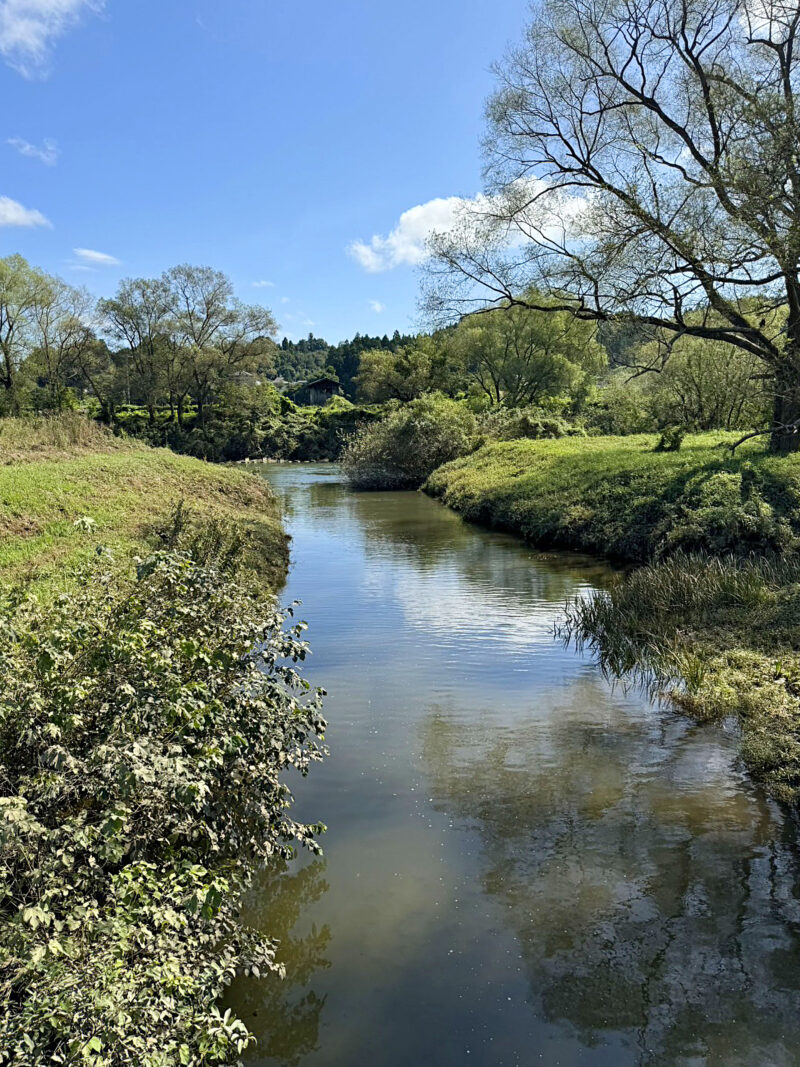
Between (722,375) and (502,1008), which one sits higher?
(722,375)

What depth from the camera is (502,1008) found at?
163 inches

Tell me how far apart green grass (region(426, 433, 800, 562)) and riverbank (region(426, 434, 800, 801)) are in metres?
0.04

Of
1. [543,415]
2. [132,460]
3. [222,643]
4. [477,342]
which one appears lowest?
[222,643]

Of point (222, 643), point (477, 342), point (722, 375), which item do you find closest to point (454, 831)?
point (222, 643)

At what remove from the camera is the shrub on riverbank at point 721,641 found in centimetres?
712

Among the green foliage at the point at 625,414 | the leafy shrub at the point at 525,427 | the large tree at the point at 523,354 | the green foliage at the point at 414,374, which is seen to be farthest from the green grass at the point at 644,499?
the green foliage at the point at 414,374

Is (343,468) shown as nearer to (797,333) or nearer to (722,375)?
(722,375)

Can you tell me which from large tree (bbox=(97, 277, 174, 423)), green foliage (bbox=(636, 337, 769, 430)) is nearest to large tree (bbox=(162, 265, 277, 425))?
large tree (bbox=(97, 277, 174, 423))

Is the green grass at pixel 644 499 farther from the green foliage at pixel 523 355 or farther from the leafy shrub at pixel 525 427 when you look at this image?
the green foliage at pixel 523 355

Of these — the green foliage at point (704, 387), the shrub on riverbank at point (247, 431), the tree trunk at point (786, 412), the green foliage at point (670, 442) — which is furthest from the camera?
the shrub on riverbank at point (247, 431)

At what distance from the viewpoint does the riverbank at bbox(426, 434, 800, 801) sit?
26.3 feet

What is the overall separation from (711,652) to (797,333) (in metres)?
13.7

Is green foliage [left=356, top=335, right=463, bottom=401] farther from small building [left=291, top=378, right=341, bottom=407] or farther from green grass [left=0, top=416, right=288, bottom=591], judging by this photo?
green grass [left=0, top=416, right=288, bottom=591]

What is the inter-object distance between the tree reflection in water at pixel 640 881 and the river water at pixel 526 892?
14 millimetres
